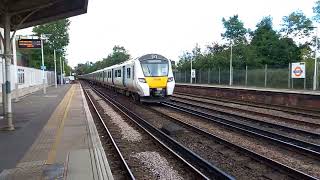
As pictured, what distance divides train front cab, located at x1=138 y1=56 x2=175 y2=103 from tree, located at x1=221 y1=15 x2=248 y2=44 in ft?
171

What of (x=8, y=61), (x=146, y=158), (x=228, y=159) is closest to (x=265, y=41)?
(x=8, y=61)

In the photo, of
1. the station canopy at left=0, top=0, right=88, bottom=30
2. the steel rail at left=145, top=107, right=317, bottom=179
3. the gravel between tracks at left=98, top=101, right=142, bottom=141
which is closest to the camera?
the steel rail at left=145, top=107, right=317, bottom=179

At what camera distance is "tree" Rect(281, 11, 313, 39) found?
65438 mm

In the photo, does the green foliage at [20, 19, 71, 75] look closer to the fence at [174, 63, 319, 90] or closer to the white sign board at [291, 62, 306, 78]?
the fence at [174, 63, 319, 90]

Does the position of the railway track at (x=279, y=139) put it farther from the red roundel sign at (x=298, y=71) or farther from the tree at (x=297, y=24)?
the tree at (x=297, y=24)

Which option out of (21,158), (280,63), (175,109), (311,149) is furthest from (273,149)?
(280,63)

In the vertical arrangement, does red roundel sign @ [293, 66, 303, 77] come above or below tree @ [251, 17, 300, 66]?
below

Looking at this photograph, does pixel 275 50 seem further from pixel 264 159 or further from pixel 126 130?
pixel 264 159

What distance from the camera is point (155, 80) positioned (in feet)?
68.3

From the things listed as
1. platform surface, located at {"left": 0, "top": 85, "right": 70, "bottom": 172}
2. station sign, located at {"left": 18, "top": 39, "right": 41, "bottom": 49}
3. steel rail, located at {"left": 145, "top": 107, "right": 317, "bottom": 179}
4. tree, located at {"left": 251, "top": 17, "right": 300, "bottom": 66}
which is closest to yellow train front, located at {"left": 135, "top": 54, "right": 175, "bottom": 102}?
platform surface, located at {"left": 0, "top": 85, "right": 70, "bottom": 172}

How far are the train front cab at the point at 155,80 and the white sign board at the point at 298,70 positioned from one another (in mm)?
17170

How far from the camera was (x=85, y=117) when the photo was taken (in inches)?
628

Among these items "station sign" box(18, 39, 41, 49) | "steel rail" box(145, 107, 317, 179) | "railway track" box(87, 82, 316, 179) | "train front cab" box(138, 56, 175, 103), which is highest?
"station sign" box(18, 39, 41, 49)

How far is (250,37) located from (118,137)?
2537 inches
